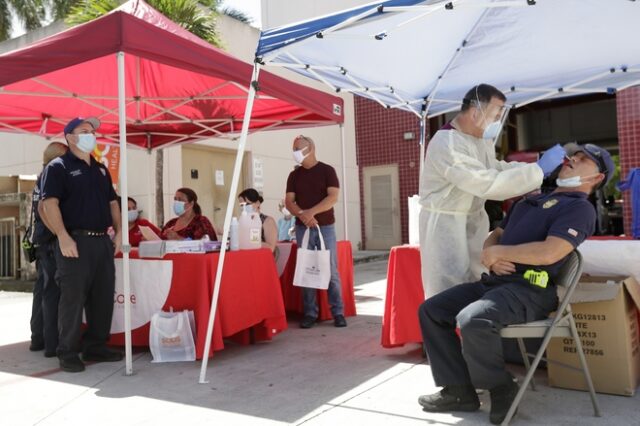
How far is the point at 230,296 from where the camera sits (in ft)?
13.8

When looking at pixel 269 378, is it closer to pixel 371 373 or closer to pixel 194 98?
pixel 371 373

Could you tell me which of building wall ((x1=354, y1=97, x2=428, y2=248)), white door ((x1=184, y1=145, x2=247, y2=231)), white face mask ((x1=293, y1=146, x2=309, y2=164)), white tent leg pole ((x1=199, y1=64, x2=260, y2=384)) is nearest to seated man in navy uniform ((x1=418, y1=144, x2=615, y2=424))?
white tent leg pole ((x1=199, y1=64, x2=260, y2=384))

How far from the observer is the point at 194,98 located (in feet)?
20.2

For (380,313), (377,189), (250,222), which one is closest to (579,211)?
(250,222)

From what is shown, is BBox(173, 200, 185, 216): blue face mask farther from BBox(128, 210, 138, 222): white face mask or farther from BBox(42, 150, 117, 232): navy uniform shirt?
BBox(42, 150, 117, 232): navy uniform shirt

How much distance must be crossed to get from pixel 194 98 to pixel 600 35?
3.85 meters

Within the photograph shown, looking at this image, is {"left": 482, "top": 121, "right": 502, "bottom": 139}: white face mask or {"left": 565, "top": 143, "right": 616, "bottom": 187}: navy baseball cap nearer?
{"left": 565, "top": 143, "right": 616, "bottom": 187}: navy baseball cap

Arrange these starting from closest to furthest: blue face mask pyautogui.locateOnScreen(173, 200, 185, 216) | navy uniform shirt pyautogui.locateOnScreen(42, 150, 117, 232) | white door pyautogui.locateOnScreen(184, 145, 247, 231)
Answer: navy uniform shirt pyautogui.locateOnScreen(42, 150, 117, 232)
blue face mask pyautogui.locateOnScreen(173, 200, 185, 216)
white door pyautogui.locateOnScreen(184, 145, 247, 231)

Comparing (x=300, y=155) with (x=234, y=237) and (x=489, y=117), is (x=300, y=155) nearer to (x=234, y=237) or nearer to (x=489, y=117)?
(x=234, y=237)

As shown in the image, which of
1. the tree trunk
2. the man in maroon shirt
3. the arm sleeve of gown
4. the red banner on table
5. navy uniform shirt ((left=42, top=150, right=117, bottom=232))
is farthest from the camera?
the tree trunk

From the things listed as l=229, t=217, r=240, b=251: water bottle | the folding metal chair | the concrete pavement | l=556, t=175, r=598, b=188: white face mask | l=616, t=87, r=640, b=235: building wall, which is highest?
l=616, t=87, r=640, b=235: building wall

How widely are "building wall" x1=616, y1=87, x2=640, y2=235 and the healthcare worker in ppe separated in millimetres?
9762

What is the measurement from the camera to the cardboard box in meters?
3.01

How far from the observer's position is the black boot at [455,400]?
2869 mm
